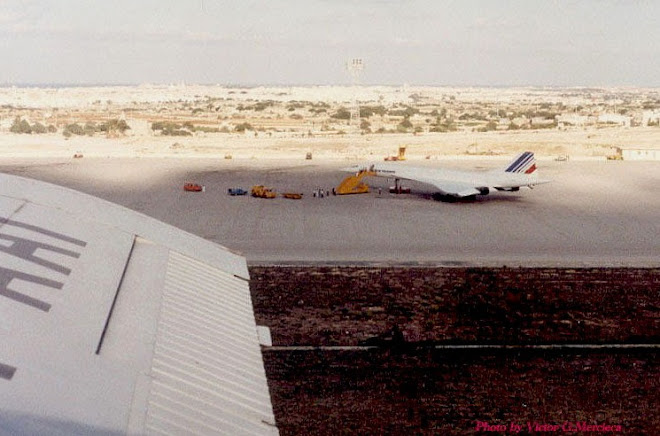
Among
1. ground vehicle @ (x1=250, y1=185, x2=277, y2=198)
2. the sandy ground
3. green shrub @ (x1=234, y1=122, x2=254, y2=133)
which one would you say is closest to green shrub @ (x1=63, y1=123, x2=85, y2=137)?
the sandy ground

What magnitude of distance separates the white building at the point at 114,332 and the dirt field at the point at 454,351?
710cm

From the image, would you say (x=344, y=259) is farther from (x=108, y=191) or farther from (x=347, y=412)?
(x=108, y=191)

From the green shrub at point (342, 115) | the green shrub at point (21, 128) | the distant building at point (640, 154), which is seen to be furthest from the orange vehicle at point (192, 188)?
the green shrub at point (342, 115)

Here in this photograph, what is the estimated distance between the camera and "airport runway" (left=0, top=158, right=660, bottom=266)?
3003cm

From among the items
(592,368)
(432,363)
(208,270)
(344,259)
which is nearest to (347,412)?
(432,363)

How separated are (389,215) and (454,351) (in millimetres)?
20491

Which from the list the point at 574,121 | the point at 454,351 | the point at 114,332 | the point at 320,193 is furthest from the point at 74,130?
the point at 114,332

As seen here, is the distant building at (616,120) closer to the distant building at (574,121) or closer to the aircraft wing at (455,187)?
the distant building at (574,121)

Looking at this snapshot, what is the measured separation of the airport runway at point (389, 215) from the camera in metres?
30.0

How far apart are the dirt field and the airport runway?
2.88m

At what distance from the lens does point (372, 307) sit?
20.8 metres

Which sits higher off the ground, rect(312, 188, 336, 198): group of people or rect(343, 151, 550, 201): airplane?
rect(343, 151, 550, 201): airplane

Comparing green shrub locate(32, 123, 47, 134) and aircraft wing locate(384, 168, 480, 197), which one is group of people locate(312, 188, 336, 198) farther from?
green shrub locate(32, 123, 47, 134)

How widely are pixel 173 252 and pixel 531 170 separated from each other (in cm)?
3725
